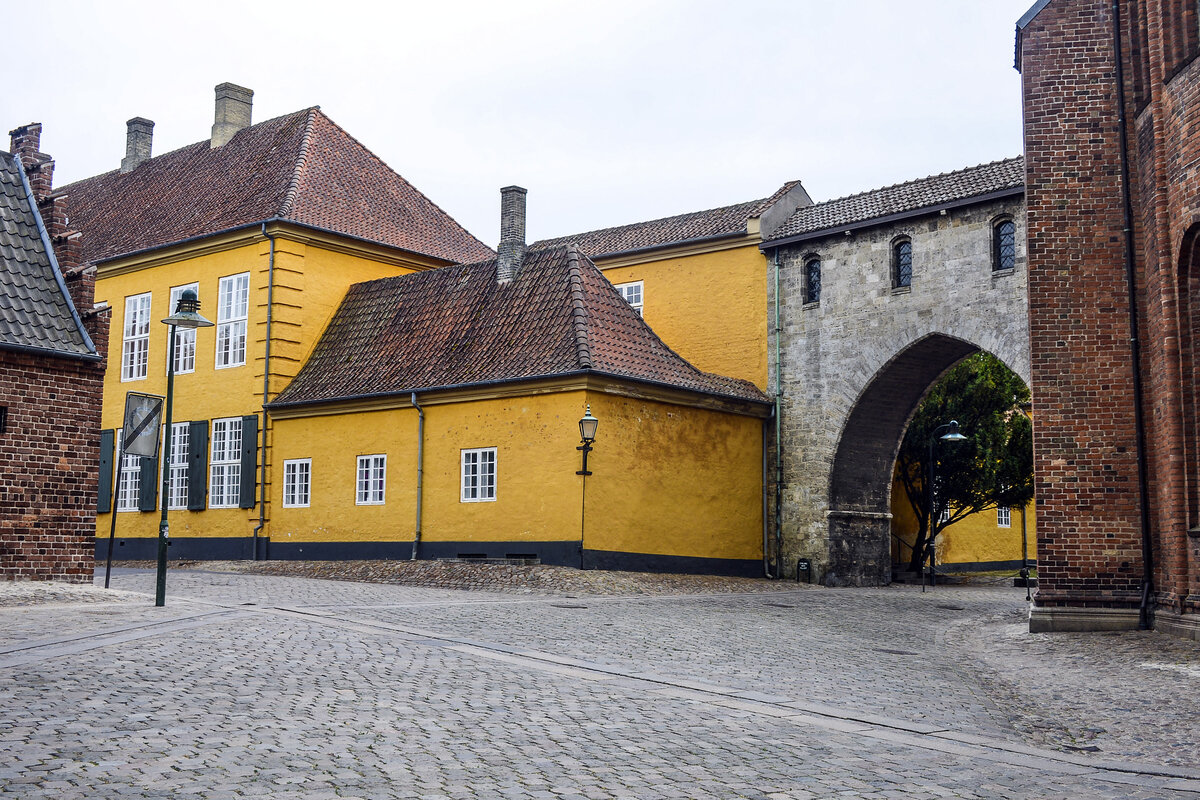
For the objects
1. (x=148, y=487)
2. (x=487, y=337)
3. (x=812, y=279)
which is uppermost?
(x=812, y=279)

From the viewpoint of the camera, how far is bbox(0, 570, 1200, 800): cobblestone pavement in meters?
6.54

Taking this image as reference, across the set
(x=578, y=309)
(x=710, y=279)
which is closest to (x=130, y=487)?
(x=578, y=309)

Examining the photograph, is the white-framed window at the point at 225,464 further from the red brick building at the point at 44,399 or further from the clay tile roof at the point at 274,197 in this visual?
the red brick building at the point at 44,399

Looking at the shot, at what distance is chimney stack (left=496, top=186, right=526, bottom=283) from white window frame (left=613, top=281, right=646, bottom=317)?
13.0 ft

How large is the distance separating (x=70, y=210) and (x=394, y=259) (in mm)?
11655

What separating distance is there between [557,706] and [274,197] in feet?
76.4

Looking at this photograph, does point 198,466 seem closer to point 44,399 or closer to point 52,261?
point 52,261

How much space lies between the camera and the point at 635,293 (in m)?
30.9

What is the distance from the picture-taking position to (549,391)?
77.3 ft

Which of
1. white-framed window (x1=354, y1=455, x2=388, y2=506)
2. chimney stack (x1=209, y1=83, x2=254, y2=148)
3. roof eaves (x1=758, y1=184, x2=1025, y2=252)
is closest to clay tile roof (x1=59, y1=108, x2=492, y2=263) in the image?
chimney stack (x1=209, y1=83, x2=254, y2=148)

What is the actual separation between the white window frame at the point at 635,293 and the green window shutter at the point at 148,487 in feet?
40.0

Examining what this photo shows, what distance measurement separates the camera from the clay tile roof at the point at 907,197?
24.7 metres

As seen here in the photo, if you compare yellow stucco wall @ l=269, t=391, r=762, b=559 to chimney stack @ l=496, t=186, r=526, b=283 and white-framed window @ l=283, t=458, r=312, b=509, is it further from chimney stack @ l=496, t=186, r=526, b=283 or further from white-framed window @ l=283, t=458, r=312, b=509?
chimney stack @ l=496, t=186, r=526, b=283

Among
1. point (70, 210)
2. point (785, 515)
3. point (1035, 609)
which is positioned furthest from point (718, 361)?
point (70, 210)
